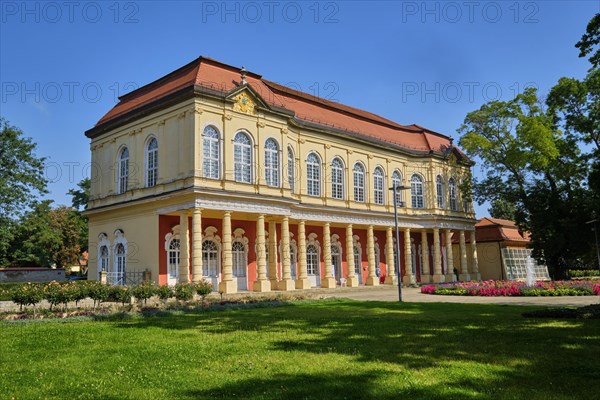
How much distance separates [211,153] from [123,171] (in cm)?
735

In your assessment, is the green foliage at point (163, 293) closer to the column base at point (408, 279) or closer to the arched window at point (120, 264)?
the arched window at point (120, 264)

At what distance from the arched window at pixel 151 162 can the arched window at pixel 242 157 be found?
4733mm

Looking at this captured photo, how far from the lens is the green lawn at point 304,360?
21.9 ft

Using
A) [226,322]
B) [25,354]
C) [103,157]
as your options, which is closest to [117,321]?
[226,322]

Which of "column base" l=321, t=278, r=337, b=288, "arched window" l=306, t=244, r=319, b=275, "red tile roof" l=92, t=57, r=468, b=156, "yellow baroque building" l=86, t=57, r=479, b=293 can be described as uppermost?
"red tile roof" l=92, t=57, r=468, b=156

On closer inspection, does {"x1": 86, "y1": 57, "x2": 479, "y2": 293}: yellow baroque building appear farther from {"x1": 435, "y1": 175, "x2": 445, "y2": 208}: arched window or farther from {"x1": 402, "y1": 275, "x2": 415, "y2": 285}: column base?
{"x1": 435, "y1": 175, "x2": 445, "y2": 208}: arched window

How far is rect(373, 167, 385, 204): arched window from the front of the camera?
40.8 meters

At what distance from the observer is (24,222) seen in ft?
136

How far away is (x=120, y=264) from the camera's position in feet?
100

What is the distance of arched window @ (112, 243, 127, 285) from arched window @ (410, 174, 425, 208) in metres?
24.0

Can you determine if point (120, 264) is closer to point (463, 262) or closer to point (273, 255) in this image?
point (273, 255)

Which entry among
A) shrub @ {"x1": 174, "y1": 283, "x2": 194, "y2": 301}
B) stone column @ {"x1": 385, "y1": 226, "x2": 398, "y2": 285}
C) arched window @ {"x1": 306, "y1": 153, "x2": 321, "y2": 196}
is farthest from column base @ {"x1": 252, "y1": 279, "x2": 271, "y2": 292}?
stone column @ {"x1": 385, "y1": 226, "x2": 398, "y2": 285}

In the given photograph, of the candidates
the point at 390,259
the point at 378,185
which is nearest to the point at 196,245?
the point at 378,185

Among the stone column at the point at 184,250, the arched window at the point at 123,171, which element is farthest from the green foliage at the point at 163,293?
the arched window at the point at 123,171
